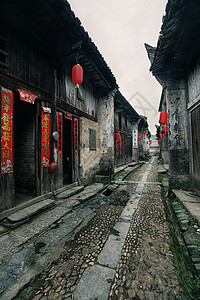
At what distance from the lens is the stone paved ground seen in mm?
1979

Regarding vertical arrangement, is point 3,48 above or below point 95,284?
above

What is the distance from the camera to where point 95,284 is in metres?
2.07

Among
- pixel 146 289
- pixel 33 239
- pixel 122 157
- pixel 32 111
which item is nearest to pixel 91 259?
pixel 146 289

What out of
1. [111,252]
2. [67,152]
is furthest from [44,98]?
[111,252]

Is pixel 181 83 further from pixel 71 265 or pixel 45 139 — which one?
pixel 71 265

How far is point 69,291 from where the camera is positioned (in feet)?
6.59

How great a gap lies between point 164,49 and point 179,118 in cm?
298

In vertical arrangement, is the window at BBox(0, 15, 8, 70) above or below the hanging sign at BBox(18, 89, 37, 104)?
above

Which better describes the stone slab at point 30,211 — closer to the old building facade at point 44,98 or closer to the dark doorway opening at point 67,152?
the old building facade at point 44,98

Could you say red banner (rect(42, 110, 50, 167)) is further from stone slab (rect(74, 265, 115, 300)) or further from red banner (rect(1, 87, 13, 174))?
stone slab (rect(74, 265, 115, 300))

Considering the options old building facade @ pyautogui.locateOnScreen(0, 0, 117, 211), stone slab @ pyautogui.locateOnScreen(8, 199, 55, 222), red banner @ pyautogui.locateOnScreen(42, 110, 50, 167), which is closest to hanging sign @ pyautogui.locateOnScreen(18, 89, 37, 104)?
old building facade @ pyautogui.locateOnScreen(0, 0, 117, 211)

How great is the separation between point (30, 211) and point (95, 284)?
2993 mm

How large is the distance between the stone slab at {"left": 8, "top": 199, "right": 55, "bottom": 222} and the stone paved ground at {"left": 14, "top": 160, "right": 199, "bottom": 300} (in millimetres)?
1662

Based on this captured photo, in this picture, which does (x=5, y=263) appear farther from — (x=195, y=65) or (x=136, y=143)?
(x=136, y=143)
